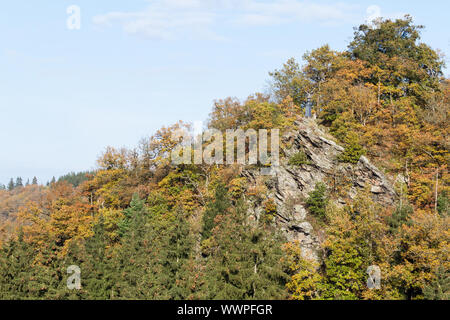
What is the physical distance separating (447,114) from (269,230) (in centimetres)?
2800

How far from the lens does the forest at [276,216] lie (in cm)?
3522

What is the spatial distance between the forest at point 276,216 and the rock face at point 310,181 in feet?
2.65

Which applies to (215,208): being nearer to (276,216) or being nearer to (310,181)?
(276,216)

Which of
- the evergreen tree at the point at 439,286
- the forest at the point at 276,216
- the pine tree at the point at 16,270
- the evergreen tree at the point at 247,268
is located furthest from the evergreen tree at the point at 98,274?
the evergreen tree at the point at 439,286

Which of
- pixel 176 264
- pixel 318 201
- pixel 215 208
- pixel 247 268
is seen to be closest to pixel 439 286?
pixel 318 201

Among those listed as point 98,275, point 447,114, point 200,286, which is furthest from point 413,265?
point 98,275

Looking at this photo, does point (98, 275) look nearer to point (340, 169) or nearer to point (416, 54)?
point (340, 169)

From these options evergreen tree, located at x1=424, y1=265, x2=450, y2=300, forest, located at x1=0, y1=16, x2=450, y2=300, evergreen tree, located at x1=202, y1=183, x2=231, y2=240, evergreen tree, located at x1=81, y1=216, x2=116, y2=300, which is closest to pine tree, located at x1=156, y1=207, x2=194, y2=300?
forest, located at x1=0, y1=16, x2=450, y2=300

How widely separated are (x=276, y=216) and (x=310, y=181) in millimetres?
6158

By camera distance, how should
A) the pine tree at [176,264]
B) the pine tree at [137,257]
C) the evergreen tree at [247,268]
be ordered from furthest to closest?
1. the pine tree at [137,257]
2. the pine tree at [176,264]
3. the evergreen tree at [247,268]

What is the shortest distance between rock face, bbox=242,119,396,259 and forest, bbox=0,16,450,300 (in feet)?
2.65

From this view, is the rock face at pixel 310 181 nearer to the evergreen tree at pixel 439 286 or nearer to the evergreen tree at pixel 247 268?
the evergreen tree at pixel 247 268

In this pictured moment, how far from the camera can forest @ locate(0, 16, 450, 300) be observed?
3522 cm

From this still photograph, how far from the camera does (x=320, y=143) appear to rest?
48219 millimetres
